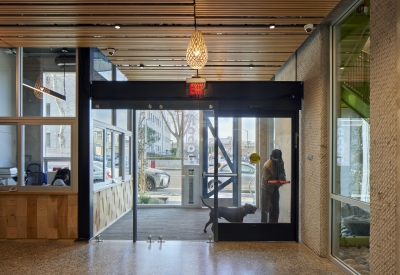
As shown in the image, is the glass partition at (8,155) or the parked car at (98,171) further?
the parked car at (98,171)

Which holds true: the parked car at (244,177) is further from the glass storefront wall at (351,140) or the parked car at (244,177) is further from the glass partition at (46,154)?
the glass partition at (46,154)

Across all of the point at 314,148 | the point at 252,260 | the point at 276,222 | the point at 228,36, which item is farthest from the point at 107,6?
the point at 276,222

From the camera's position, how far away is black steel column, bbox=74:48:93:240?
5223 mm

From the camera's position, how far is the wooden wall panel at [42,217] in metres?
5.21

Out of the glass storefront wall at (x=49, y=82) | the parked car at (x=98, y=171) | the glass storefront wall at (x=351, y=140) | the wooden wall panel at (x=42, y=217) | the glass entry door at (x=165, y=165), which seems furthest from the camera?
the parked car at (x=98, y=171)

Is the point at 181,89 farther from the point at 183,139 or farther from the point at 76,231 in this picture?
the point at 76,231

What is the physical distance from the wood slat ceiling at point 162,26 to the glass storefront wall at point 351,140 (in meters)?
0.44

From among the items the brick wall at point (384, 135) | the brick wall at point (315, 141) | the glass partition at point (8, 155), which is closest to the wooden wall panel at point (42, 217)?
the glass partition at point (8, 155)

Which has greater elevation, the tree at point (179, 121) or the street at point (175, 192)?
the tree at point (179, 121)

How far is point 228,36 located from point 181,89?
3.91 ft

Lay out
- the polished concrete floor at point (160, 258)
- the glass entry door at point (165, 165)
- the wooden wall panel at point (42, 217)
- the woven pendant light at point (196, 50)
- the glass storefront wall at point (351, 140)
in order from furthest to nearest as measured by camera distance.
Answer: the glass entry door at point (165, 165) < the wooden wall panel at point (42, 217) < the polished concrete floor at point (160, 258) < the glass storefront wall at point (351, 140) < the woven pendant light at point (196, 50)

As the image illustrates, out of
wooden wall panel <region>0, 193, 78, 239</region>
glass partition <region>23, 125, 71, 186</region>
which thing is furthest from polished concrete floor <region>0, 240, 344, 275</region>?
glass partition <region>23, 125, 71, 186</region>

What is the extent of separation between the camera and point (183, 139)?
17.9 ft

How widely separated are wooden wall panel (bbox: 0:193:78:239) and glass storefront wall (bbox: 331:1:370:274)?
3.93 metres
